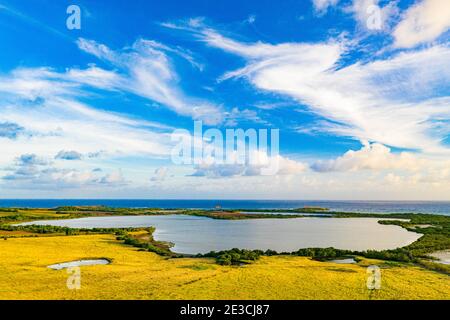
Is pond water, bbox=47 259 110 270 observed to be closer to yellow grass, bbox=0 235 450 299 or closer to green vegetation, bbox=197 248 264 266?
yellow grass, bbox=0 235 450 299

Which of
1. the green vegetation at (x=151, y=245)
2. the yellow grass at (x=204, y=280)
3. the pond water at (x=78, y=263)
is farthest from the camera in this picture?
the green vegetation at (x=151, y=245)

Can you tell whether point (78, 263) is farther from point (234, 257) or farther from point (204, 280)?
point (234, 257)

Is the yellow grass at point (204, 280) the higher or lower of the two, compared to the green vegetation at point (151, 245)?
higher

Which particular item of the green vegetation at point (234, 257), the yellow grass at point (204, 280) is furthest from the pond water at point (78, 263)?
the green vegetation at point (234, 257)

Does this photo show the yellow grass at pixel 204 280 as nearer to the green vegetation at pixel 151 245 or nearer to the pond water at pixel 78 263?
the pond water at pixel 78 263

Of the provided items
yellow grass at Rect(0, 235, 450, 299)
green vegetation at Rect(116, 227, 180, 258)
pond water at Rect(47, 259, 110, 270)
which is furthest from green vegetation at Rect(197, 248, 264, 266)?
pond water at Rect(47, 259, 110, 270)
